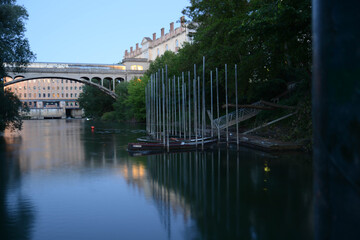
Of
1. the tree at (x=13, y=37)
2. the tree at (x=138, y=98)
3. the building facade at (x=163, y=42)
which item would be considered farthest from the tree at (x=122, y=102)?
the tree at (x=13, y=37)

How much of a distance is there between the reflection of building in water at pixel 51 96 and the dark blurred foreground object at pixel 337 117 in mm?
111276

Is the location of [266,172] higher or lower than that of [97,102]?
lower

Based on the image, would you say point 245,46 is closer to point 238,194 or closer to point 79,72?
point 238,194

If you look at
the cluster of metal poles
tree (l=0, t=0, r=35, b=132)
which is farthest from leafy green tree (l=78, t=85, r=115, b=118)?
tree (l=0, t=0, r=35, b=132)

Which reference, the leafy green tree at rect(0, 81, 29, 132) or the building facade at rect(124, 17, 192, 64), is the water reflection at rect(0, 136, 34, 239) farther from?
the building facade at rect(124, 17, 192, 64)

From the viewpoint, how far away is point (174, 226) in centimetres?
911

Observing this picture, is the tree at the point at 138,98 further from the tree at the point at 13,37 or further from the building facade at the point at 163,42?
the tree at the point at 13,37

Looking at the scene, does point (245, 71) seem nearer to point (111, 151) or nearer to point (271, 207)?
point (111, 151)

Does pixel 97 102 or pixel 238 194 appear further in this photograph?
pixel 97 102

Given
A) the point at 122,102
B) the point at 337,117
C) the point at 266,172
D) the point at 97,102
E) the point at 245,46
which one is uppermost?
the point at 245,46

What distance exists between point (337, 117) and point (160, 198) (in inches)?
459

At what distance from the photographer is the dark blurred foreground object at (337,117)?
67cm

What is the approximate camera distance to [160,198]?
471 inches

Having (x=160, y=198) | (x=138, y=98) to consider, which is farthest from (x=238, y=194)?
(x=138, y=98)
